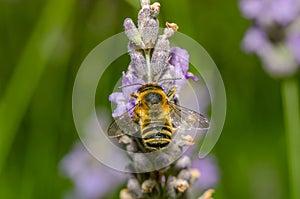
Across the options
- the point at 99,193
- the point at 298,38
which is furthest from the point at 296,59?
the point at 99,193

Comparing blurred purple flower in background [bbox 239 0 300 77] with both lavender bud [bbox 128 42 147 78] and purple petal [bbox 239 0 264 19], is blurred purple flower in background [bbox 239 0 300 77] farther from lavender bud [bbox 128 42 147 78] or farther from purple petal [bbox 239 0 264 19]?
lavender bud [bbox 128 42 147 78]

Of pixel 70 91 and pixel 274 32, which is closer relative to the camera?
pixel 274 32

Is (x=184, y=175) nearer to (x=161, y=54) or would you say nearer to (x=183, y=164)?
(x=183, y=164)

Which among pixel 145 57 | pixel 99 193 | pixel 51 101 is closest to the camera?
pixel 145 57

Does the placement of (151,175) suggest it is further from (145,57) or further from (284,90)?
(284,90)

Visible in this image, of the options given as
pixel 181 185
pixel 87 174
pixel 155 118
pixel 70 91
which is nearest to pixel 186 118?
pixel 155 118

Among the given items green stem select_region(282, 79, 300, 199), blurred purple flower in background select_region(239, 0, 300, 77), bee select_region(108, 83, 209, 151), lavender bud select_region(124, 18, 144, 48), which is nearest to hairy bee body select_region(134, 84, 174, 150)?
bee select_region(108, 83, 209, 151)

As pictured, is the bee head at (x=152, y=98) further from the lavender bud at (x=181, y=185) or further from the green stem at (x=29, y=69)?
the green stem at (x=29, y=69)
